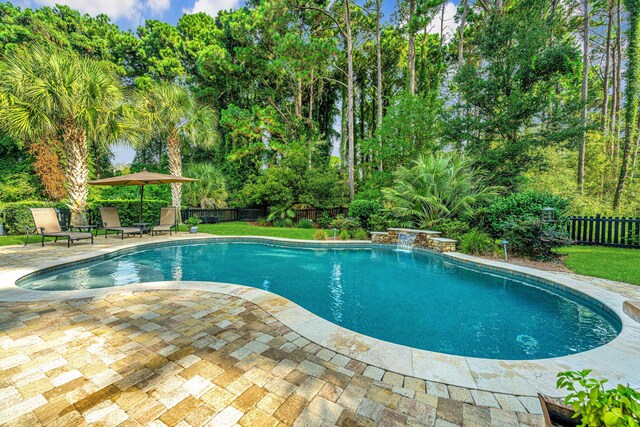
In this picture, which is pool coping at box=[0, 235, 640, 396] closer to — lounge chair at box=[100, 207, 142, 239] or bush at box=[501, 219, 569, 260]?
bush at box=[501, 219, 569, 260]

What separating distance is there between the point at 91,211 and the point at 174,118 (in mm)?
5164

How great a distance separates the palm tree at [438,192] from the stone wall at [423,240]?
65 cm

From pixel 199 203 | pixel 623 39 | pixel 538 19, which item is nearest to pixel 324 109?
pixel 199 203

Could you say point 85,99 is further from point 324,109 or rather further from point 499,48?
point 324,109

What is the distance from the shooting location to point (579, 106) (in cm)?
974

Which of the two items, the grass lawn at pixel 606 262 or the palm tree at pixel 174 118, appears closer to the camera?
the grass lawn at pixel 606 262

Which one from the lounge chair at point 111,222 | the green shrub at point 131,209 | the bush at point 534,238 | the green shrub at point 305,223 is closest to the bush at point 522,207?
the bush at point 534,238

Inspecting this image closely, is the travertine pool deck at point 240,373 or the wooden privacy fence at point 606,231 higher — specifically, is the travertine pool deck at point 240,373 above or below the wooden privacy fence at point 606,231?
below

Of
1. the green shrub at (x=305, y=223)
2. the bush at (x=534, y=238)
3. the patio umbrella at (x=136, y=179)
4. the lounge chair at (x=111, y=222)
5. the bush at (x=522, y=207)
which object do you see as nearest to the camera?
the bush at (x=534, y=238)

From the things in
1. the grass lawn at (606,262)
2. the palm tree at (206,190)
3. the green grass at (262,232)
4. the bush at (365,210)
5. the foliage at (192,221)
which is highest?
the palm tree at (206,190)

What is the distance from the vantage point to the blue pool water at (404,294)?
3242 mm

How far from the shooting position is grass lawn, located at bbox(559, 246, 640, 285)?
4.93m

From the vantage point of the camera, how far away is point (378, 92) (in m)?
15.7

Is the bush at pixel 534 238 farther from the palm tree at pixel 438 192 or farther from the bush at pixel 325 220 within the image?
the bush at pixel 325 220
